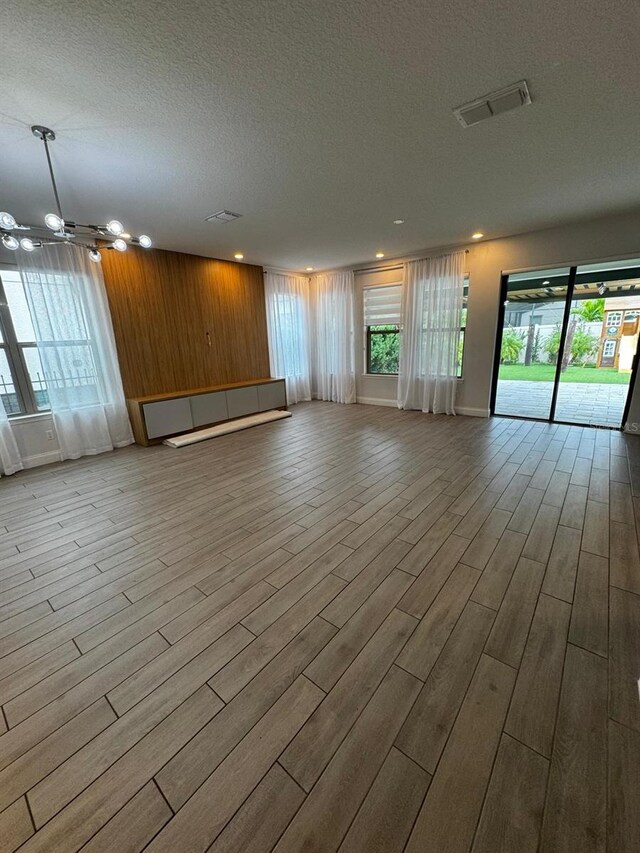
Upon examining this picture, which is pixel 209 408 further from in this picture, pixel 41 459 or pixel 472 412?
pixel 472 412

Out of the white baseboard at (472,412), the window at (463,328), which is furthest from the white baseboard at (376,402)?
the window at (463,328)

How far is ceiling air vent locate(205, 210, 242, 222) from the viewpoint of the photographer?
11.9 feet

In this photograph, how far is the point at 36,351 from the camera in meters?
4.08

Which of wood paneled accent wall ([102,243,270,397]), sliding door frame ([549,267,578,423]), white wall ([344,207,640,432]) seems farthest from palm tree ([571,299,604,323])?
wood paneled accent wall ([102,243,270,397])

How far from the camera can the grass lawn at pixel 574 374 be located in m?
4.91

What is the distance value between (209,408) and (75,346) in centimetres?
194

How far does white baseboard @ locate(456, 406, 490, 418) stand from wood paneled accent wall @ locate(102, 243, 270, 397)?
388 centimetres

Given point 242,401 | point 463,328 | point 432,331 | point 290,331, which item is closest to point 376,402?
point 432,331

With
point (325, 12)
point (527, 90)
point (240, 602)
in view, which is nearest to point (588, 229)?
point (527, 90)

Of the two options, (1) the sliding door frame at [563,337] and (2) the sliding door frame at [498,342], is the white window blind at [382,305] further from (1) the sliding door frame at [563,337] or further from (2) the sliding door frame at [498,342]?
(1) the sliding door frame at [563,337]

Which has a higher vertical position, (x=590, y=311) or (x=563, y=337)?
(x=590, y=311)

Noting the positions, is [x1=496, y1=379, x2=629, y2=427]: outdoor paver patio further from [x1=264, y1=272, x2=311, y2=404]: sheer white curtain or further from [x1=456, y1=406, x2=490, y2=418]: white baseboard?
[x1=264, y1=272, x2=311, y2=404]: sheer white curtain

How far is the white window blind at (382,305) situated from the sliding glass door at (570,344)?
1835 mm

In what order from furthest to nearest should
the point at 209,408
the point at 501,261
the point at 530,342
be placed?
1. the point at 209,408
2. the point at 530,342
3. the point at 501,261
